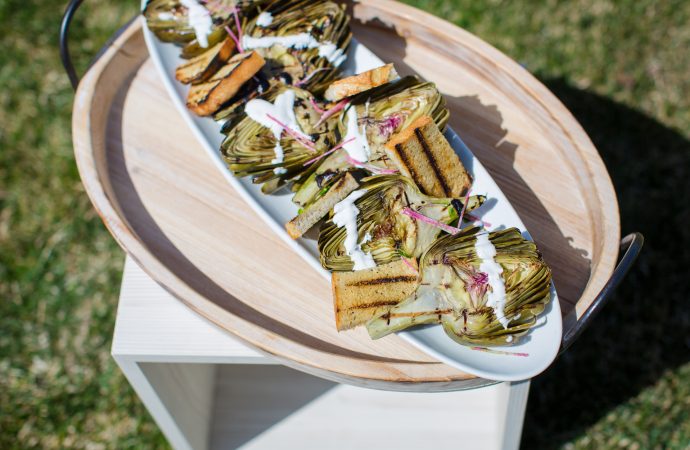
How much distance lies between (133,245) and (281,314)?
0.26 m

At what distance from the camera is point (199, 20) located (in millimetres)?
1310

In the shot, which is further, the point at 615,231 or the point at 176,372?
the point at 176,372

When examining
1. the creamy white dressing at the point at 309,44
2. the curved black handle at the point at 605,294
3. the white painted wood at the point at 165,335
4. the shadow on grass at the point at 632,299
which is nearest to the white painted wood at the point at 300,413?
the white painted wood at the point at 165,335

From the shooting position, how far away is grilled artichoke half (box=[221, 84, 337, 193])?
1.20 meters

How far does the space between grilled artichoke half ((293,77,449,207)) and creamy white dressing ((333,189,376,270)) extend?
0.08 m

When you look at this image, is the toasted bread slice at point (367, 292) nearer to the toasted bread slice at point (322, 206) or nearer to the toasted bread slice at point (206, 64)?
the toasted bread slice at point (322, 206)

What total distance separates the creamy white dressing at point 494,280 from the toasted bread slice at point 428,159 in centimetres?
13

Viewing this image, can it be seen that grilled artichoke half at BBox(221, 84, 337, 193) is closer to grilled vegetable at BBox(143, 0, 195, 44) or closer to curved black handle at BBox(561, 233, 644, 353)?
grilled vegetable at BBox(143, 0, 195, 44)

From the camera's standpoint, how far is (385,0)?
1480 mm

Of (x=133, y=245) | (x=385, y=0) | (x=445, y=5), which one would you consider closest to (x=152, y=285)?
(x=133, y=245)

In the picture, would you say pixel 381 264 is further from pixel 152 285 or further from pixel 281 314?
pixel 152 285

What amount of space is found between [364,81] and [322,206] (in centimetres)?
22

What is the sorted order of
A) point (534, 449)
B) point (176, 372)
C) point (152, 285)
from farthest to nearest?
point (534, 449) < point (176, 372) < point (152, 285)

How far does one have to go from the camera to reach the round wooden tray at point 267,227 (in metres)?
1.14
